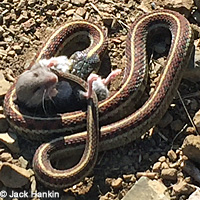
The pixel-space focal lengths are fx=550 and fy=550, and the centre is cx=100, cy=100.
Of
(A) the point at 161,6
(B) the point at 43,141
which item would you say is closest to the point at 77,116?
(B) the point at 43,141

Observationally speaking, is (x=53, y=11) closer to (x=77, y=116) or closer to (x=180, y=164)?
(x=77, y=116)

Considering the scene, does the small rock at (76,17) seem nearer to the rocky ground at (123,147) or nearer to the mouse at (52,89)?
the rocky ground at (123,147)

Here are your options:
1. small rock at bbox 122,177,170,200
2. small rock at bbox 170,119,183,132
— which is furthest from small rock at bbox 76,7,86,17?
small rock at bbox 122,177,170,200

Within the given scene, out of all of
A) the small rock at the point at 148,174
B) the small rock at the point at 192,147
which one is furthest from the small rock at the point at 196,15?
the small rock at the point at 148,174

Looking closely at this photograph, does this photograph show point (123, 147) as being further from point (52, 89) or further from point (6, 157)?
point (6, 157)

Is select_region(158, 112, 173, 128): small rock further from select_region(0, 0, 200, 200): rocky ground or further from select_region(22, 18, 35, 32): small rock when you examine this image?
select_region(22, 18, 35, 32): small rock

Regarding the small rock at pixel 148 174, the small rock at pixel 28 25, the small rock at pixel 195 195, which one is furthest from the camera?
the small rock at pixel 28 25
